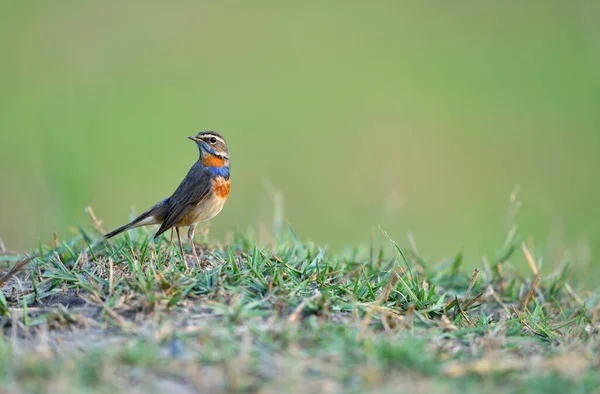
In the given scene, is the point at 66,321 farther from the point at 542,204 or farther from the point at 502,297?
the point at 542,204

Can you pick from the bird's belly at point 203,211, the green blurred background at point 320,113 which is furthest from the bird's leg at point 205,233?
the green blurred background at point 320,113

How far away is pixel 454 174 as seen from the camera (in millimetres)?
14617

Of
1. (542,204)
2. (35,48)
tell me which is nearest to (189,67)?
(35,48)

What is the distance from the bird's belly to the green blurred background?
1941mm

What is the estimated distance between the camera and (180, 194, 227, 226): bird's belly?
6438 millimetres

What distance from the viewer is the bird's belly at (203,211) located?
6.44m

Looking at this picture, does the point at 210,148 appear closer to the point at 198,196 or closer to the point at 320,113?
the point at 198,196

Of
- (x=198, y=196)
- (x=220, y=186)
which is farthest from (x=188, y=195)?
(x=220, y=186)

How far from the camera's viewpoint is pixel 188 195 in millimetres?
6453

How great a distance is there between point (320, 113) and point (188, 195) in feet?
34.4

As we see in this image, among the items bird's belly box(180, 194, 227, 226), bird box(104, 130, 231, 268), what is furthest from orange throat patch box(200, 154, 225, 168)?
bird's belly box(180, 194, 227, 226)

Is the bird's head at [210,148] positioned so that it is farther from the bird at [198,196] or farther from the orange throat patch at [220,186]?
the orange throat patch at [220,186]

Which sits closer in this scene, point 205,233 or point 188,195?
point 188,195

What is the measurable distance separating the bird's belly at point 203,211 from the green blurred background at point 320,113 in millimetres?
1941
